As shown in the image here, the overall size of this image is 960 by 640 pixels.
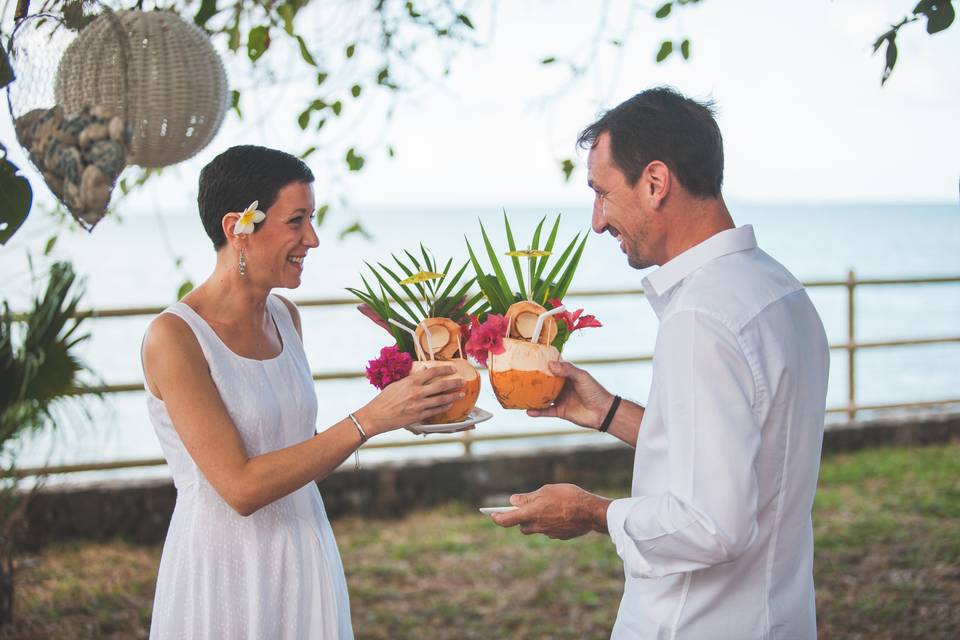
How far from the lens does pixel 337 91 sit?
3.92 m

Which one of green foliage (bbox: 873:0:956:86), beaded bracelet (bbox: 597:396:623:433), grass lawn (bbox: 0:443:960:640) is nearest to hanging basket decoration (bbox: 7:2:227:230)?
beaded bracelet (bbox: 597:396:623:433)

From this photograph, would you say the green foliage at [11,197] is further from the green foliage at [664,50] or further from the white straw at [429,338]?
the green foliage at [664,50]

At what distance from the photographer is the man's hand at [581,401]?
2094 mm

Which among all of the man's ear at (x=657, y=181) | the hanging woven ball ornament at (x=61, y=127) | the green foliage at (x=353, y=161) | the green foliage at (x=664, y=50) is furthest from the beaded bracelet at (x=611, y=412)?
the green foliage at (x=353, y=161)

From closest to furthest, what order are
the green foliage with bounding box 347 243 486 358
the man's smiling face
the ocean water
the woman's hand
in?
the man's smiling face
the woman's hand
the green foliage with bounding box 347 243 486 358
the ocean water

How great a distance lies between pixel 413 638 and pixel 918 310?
2192 centimetres

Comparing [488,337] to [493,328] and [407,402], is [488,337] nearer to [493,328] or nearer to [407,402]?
[493,328]

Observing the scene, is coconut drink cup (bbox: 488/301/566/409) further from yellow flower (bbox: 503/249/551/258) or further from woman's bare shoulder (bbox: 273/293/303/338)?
woman's bare shoulder (bbox: 273/293/303/338)

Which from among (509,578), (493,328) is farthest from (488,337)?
A: (509,578)

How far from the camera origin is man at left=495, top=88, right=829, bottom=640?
1.49m

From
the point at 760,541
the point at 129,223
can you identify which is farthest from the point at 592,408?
the point at 129,223

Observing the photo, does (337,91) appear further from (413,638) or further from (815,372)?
(815,372)

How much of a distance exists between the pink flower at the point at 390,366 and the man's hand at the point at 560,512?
406mm

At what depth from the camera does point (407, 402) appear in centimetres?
194
